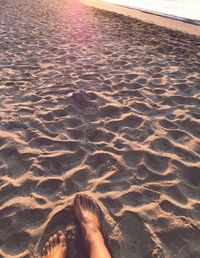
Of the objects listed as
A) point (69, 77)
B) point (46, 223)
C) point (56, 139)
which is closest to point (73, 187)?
point (46, 223)

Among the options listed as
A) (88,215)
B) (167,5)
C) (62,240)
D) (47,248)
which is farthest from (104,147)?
(167,5)

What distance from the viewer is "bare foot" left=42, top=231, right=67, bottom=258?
2.40 metres

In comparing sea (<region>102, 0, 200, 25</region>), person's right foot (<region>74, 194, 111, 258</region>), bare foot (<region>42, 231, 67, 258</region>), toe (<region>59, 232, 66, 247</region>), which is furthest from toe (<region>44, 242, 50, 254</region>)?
sea (<region>102, 0, 200, 25</region>)

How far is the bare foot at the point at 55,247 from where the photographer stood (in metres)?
2.40

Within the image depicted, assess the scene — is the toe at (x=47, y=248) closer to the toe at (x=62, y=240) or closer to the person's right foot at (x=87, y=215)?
the toe at (x=62, y=240)

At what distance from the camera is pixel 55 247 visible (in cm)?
243

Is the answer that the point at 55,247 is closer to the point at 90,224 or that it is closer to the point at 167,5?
the point at 90,224

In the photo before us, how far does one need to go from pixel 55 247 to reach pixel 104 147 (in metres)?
1.49

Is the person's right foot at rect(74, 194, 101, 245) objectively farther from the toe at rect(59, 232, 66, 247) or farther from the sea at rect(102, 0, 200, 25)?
the sea at rect(102, 0, 200, 25)

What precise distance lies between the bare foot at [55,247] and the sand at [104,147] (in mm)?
74

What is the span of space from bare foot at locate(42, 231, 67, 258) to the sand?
0.07 metres

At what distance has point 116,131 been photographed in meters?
4.00

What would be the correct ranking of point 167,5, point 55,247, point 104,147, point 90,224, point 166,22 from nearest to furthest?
point 55,247 → point 90,224 → point 104,147 → point 166,22 → point 167,5

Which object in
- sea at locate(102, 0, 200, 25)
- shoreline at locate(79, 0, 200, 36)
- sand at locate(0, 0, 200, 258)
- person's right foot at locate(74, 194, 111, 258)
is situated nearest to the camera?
person's right foot at locate(74, 194, 111, 258)
